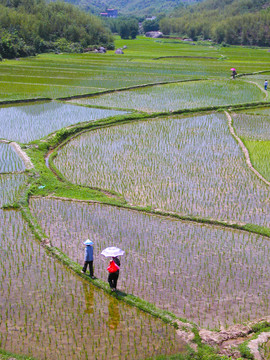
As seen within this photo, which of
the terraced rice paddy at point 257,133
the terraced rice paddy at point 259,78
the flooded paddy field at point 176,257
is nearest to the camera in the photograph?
the flooded paddy field at point 176,257

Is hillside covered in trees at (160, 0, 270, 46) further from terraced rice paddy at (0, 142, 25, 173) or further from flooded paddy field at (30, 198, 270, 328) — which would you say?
A: flooded paddy field at (30, 198, 270, 328)

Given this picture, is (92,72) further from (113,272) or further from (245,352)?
(245,352)

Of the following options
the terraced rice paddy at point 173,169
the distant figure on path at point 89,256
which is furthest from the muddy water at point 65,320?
the terraced rice paddy at point 173,169

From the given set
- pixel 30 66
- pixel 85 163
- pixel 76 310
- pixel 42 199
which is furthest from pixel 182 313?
pixel 30 66

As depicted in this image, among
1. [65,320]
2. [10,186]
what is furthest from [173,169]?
[65,320]

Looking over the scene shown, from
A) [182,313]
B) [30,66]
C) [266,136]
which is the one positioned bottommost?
[182,313]

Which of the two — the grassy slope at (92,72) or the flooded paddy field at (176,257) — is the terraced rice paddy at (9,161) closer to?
the flooded paddy field at (176,257)

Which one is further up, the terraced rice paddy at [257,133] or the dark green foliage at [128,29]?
the dark green foliage at [128,29]

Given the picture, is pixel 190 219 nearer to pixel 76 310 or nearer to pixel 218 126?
pixel 76 310
